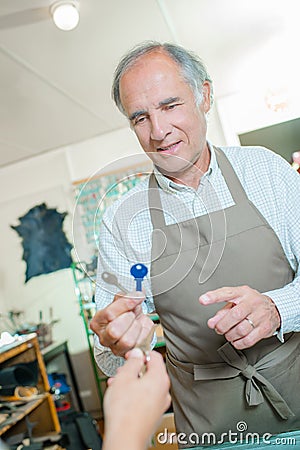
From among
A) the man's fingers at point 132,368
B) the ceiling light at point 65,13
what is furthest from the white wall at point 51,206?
the man's fingers at point 132,368

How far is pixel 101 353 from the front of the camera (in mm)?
442

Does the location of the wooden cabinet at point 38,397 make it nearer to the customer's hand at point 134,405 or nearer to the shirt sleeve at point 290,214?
the shirt sleeve at point 290,214

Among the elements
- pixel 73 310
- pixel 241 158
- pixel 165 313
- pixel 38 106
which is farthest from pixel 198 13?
pixel 73 310

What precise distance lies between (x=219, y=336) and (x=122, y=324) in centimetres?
18

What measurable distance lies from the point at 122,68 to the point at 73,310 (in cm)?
163

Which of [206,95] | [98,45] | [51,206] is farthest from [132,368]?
[51,206]

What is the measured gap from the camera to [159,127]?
0.42 meters

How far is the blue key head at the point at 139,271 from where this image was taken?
40cm

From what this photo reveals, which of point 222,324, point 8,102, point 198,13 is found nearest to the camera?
point 222,324

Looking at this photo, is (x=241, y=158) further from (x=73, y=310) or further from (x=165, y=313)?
(x=73, y=310)

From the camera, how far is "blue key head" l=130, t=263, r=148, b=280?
0.40m

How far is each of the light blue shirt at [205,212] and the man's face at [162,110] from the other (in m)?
0.03

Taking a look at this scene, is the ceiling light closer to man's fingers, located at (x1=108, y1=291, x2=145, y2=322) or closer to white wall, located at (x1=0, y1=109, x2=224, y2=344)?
white wall, located at (x1=0, y1=109, x2=224, y2=344)

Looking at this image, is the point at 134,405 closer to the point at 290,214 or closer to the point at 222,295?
the point at 222,295
